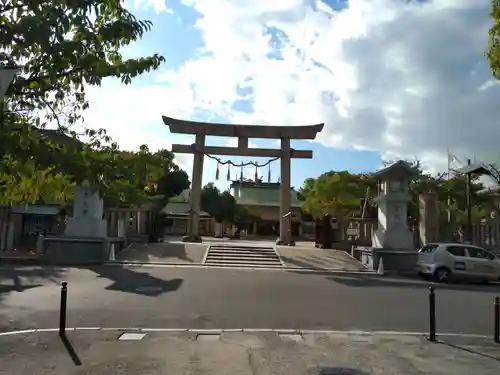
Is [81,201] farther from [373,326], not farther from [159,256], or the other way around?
[373,326]

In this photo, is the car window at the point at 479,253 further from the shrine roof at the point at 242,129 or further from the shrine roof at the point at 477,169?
the shrine roof at the point at 242,129

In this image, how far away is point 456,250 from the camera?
19.7 metres

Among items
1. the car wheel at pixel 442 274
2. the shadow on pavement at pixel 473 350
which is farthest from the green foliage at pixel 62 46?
the car wheel at pixel 442 274

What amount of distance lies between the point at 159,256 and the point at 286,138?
11.1 metres

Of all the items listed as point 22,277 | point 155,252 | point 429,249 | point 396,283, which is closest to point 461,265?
point 429,249

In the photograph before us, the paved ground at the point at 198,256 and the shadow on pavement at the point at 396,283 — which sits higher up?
the paved ground at the point at 198,256

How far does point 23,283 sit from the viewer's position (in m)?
15.1

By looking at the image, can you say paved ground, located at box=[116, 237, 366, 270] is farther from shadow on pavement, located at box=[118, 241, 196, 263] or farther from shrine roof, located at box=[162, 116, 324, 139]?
shrine roof, located at box=[162, 116, 324, 139]

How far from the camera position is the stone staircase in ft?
73.6

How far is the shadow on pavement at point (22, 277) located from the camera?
14125mm

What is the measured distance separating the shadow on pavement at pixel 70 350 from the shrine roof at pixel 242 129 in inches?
874

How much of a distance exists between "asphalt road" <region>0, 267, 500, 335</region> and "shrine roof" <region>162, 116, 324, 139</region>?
1288 cm

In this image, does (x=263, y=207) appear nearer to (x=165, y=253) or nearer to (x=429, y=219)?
(x=429, y=219)

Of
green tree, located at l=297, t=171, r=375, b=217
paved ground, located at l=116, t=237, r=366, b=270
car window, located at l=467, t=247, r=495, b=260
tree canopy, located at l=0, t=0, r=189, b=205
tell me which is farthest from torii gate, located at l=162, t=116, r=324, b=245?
tree canopy, located at l=0, t=0, r=189, b=205
